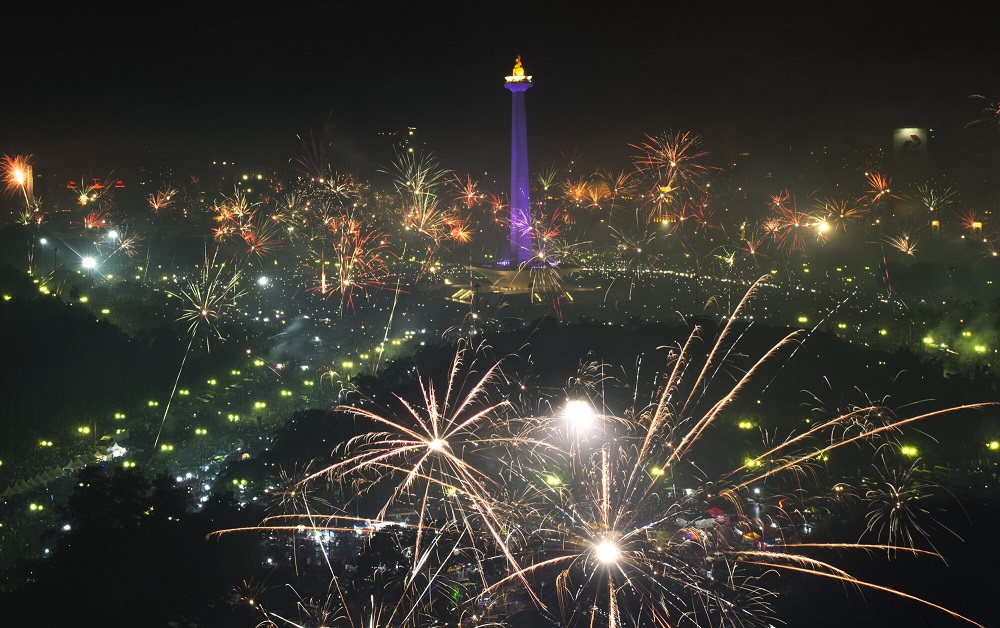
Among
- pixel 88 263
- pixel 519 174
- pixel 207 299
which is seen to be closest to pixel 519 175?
pixel 519 174

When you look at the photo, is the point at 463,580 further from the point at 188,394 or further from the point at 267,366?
the point at 267,366

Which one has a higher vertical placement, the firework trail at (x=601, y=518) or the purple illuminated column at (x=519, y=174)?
the purple illuminated column at (x=519, y=174)

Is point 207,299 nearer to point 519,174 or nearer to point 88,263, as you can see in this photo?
point 88,263

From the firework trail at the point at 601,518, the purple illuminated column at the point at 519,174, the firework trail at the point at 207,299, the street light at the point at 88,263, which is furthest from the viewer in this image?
the street light at the point at 88,263

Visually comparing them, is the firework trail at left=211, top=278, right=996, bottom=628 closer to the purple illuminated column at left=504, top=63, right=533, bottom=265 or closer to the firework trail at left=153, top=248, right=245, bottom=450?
the firework trail at left=153, top=248, right=245, bottom=450

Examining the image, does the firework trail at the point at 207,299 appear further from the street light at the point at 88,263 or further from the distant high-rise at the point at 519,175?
the distant high-rise at the point at 519,175

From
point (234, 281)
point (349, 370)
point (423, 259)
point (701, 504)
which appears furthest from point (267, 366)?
point (423, 259)

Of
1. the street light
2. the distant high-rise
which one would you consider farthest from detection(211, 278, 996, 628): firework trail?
the street light

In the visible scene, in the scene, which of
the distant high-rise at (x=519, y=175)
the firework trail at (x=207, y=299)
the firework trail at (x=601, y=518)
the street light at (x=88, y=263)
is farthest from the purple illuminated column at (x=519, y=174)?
the street light at (x=88, y=263)
